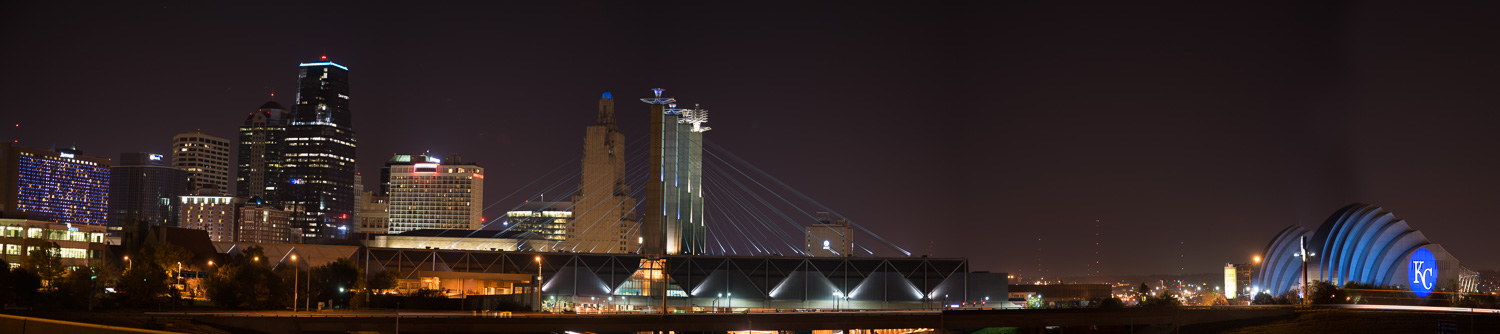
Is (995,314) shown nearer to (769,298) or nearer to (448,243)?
(769,298)

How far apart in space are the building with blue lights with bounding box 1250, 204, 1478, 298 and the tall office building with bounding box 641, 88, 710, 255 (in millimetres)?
61903

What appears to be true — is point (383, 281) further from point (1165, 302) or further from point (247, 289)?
point (1165, 302)

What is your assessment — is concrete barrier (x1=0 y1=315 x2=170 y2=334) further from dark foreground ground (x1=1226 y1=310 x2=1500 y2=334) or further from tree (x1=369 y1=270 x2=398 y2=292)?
tree (x1=369 y1=270 x2=398 y2=292)

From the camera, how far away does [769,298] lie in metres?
101

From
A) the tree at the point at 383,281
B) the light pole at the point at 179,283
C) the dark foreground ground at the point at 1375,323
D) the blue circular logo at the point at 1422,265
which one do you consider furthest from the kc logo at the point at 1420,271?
the light pole at the point at 179,283

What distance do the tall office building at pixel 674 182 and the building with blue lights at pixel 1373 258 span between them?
61903 millimetres

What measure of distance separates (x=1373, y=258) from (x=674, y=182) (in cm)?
7395

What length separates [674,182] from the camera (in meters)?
137

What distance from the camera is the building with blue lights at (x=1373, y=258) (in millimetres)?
90938

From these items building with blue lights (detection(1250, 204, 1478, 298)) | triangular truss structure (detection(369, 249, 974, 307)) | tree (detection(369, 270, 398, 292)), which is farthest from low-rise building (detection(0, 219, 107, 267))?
building with blue lights (detection(1250, 204, 1478, 298))

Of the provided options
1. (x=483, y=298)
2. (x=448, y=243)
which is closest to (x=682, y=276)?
(x=483, y=298)

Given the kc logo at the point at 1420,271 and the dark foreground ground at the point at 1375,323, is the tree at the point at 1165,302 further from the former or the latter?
the kc logo at the point at 1420,271

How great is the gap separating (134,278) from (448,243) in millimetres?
89239

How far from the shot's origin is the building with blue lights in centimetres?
9094
